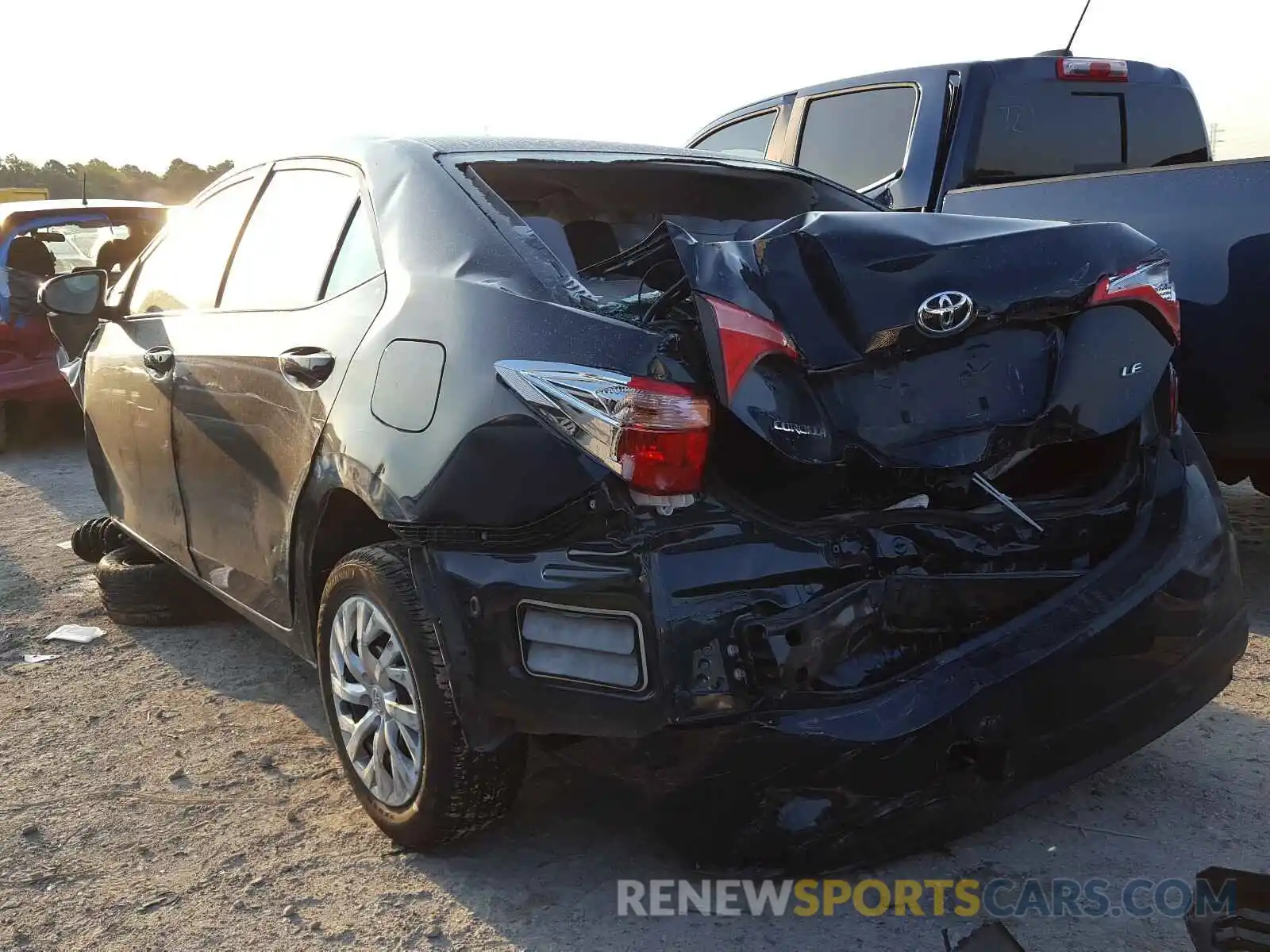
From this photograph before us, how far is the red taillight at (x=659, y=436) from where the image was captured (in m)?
2.18

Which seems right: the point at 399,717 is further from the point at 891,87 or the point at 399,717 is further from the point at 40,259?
the point at 40,259

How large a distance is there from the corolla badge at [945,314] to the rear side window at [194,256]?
2.24 meters

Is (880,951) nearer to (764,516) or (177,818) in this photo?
(764,516)

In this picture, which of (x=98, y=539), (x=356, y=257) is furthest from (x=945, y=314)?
(x=98, y=539)

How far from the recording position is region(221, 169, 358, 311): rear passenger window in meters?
3.12

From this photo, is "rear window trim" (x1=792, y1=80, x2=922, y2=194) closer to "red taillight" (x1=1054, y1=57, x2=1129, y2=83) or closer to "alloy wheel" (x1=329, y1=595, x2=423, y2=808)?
"red taillight" (x1=1054, y1=57, x2=1129, y2=83)

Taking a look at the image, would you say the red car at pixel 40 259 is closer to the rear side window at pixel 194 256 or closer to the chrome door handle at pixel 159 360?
the rear side window at pixel 194 256

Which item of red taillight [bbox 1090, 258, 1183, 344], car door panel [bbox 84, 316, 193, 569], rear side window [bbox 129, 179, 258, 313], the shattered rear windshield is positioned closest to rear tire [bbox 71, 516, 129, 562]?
car door panel [bbox 84, 316, 193, 569]

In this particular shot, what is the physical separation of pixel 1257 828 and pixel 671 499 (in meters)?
1.66

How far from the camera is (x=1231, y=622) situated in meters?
2.66

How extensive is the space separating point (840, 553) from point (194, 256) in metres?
2.64

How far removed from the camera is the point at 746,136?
6422 millimetres

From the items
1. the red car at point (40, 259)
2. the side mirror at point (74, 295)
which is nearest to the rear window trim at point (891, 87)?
the side mirror at point (74, 295)

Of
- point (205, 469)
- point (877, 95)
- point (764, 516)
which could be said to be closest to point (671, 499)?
point (764, 516)
